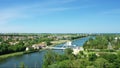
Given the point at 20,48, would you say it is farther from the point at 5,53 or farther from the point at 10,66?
the point at 10,66

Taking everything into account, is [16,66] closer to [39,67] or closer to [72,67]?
[39,67]

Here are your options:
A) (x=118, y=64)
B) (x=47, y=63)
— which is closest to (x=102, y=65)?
(x=118, y=64)

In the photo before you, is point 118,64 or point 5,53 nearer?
point 118,64

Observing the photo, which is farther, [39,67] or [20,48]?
[20,48]

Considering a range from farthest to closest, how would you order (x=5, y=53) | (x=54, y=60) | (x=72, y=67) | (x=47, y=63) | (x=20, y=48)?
(x=20, y=48) → (x=5, y=53) → (x=54, y=60) → (x=47, y=63) → (x=72, y=67)

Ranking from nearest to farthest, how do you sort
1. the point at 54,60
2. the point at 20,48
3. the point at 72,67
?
the point at 72,67 < the point at 54,60 < the point at 20,48

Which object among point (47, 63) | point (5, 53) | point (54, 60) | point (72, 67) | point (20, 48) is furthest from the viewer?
point (20, 48)

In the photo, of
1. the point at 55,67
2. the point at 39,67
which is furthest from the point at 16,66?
the point at 55,67

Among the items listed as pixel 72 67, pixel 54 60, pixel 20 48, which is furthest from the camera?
pixel 20 48
